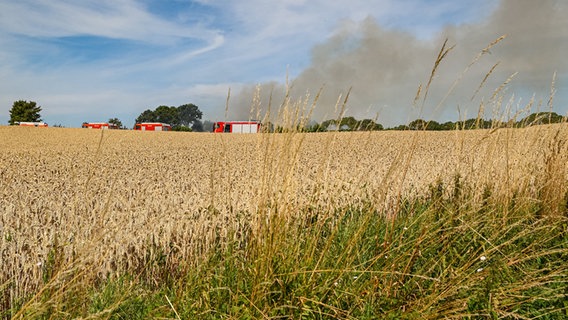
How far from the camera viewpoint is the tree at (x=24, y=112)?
67.6m

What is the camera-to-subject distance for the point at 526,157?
630 cm

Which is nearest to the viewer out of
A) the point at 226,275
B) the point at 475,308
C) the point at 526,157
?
the point at 475,308

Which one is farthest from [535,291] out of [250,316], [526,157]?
[526,157]

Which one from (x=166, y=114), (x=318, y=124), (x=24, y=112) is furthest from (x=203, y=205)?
(x=166, y=114)

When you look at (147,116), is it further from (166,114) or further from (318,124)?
(318,124)

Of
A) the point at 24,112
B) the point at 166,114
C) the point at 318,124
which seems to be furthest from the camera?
the point at 166,114

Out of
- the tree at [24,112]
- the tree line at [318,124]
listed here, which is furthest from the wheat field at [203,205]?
the tree at [24,112]

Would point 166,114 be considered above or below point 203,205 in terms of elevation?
above

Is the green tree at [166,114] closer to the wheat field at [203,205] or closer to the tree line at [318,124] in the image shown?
the tree line at [318,124]

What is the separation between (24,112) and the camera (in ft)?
223

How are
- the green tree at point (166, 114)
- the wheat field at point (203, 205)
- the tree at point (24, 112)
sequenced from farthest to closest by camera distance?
the green tree at point (166, 114)
the tree at point (24, 112)
the wheat field at point (203, 205)

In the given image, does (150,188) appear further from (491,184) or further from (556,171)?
(556,171)

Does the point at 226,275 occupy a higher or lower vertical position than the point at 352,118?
lower

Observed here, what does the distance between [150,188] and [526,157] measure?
6.13 m
